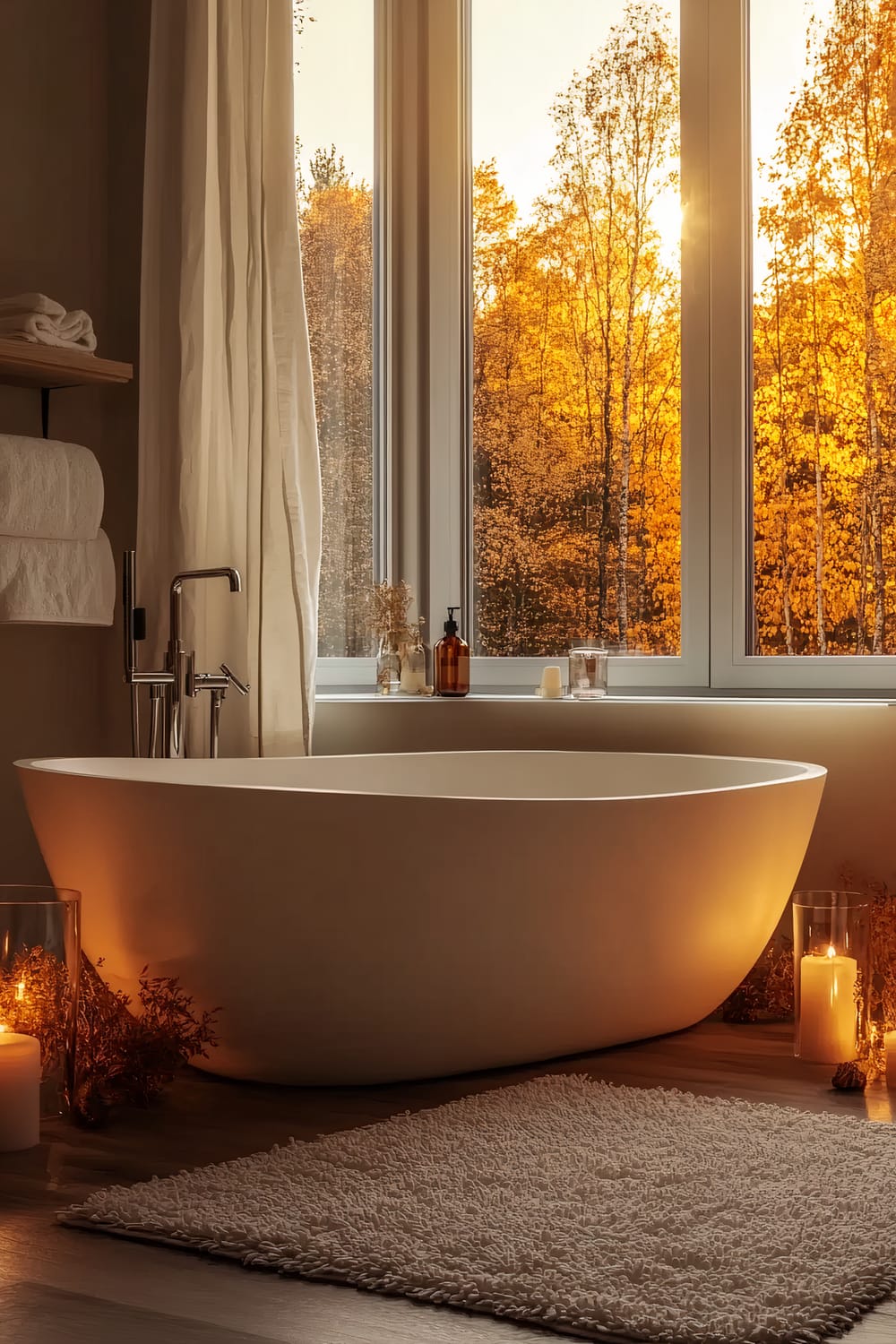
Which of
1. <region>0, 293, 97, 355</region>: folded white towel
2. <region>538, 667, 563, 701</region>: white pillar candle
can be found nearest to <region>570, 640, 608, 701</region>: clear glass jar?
<region>538, 667, 563, 701</region>: white pillar candle

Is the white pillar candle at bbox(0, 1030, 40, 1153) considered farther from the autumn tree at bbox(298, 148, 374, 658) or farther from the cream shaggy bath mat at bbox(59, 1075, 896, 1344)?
the autumn tree at bbox(298, 148, 374, 658)

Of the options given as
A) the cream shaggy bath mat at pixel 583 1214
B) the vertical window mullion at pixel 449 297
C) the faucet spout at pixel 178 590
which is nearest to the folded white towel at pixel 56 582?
the faucet spout at pixel 178 590

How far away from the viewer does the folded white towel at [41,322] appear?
10.2 ft

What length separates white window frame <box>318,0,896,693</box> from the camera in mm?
3619

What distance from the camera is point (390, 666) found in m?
3.77

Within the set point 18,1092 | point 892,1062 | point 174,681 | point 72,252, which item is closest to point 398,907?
point 18,1092

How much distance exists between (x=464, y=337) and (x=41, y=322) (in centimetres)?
126

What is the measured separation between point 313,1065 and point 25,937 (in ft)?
1.75

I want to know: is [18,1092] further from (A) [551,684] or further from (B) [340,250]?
(B) [340,250]

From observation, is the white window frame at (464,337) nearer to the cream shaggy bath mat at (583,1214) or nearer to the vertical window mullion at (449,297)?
the vertical window mullion at (449,297)

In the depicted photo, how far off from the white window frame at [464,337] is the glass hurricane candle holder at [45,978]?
178 centimetres

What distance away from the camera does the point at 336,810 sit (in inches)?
90.2

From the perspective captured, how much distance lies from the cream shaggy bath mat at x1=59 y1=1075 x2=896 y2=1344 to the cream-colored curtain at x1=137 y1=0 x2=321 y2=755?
141 centimetres

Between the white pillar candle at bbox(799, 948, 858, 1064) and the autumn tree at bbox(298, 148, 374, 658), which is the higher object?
the autumn tree at bbox(298, 148, 374, 658)
